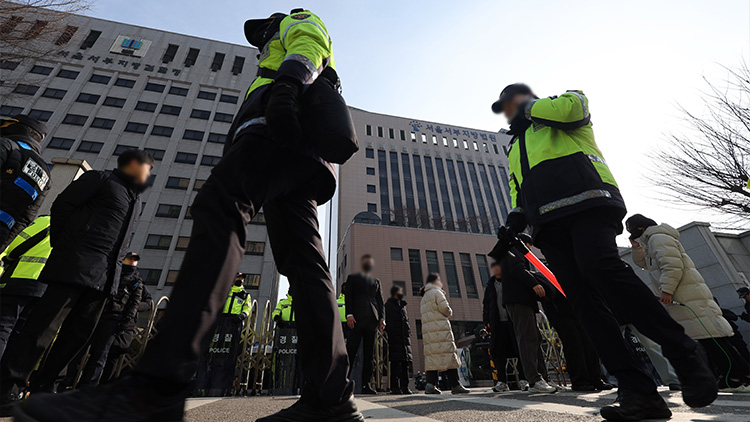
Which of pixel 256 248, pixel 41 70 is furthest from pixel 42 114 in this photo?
pixel 256 248

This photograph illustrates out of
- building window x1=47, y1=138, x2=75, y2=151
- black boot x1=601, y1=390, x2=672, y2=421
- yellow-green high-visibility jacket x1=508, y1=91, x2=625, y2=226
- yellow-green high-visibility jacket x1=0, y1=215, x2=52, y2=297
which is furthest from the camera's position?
building window x1=47, y1=138, x2=75, y2=151

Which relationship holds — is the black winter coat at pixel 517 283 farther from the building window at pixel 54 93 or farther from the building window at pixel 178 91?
the building window at pixel 54 93

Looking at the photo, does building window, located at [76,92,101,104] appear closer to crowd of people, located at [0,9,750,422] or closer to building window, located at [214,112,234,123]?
building window, located at [214,112,234,123]

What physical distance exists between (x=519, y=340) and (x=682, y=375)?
8.84 feet

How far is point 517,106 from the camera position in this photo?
8.17 feet

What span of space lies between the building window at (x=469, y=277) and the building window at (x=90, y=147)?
114 ft

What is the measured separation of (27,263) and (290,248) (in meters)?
2.78

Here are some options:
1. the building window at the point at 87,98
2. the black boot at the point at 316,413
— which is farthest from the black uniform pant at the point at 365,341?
the building window at the point at 87,98

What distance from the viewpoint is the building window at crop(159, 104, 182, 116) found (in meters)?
35.8

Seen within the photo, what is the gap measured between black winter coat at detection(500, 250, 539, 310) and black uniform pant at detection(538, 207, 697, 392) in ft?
7.59

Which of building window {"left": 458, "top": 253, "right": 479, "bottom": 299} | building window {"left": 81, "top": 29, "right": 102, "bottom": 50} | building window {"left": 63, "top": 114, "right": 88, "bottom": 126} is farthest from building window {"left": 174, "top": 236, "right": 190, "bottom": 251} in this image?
building window {"left": 81, "top": 29, "right": 102, "bottom": 50}

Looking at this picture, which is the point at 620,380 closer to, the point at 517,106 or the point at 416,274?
the point at 517,106

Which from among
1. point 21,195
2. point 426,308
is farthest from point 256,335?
point 21,195

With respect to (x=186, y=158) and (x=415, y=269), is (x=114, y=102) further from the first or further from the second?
(x=415, y=269)
